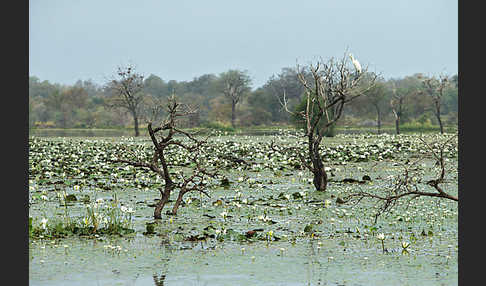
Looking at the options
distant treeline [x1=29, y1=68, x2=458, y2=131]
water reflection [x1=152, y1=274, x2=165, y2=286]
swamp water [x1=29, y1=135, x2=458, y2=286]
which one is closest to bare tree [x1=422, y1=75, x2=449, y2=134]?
distant treeline [x1=29, y1=68, x2=458, y2=131]

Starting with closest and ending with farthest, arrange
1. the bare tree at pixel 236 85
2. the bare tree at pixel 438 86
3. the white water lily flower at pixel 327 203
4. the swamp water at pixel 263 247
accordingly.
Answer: the swamp water at pixel 263 247 → the white water lily flower at pixel 327 203 → the bare tree at pixel 438 86 → the bare tree at pixel 236 85

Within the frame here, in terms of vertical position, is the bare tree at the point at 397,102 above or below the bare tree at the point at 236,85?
below

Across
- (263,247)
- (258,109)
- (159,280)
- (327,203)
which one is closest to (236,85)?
(258,109)

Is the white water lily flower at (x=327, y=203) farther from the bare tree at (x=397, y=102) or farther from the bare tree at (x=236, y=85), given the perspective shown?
the bare tree at (x=236, y=85)

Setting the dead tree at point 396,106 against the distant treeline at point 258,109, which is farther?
the distant treeline at point 258,109

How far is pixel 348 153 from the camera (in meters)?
21.8

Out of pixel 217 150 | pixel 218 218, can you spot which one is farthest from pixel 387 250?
pixel 217 150

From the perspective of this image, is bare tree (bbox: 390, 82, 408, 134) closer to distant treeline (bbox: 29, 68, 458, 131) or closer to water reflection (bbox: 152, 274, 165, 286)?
distant treeline (bbox: 29, 68, 458, 131)

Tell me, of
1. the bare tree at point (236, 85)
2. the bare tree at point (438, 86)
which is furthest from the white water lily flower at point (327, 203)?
the bare tree at point (236, 85)

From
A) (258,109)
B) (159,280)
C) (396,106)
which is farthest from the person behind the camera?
(258,109)

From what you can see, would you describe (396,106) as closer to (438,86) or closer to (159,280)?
(438,86)

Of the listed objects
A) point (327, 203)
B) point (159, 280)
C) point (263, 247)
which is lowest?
point (159, 280)

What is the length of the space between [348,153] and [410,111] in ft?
172
